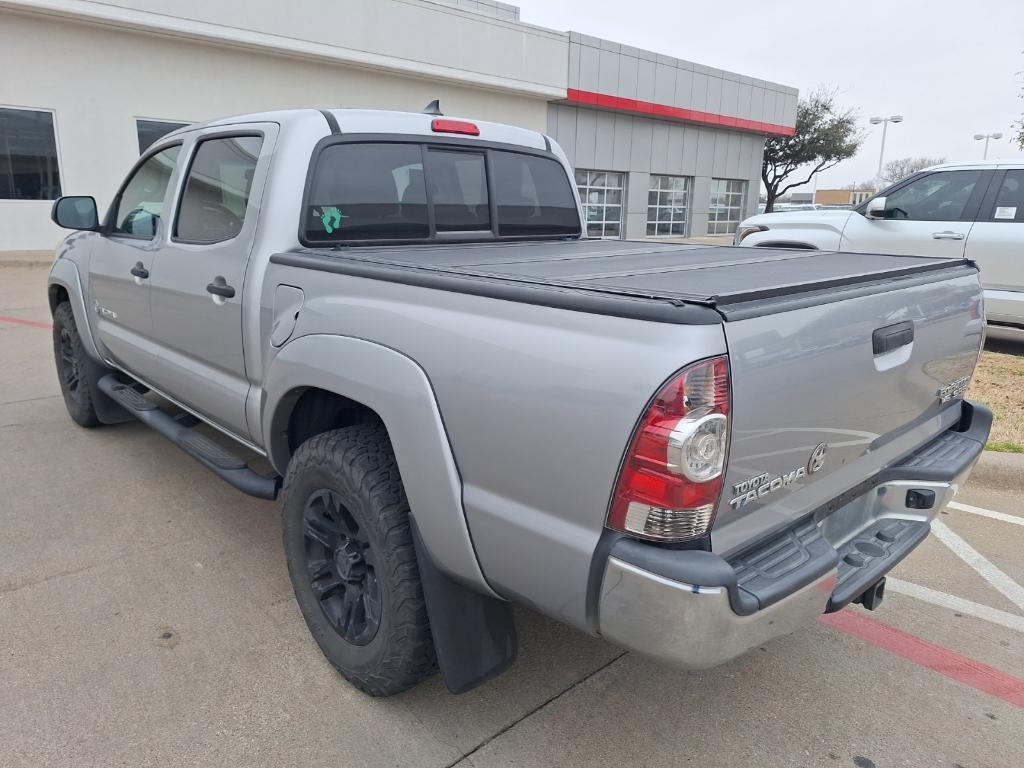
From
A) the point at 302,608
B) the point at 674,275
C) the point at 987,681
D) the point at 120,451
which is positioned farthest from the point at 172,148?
the point at 987,681

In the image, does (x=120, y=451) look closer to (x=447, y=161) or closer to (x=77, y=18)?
(x=447, y=161)

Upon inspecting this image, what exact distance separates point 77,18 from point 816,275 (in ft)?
56.0

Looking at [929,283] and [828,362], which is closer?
[828,362]

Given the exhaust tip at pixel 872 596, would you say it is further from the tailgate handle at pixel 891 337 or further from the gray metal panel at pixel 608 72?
the gray metal panel at pixel 608 72

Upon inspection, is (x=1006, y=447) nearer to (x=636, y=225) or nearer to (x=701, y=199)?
(x=636, y=225)

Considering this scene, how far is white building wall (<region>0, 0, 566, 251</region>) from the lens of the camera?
1488cm

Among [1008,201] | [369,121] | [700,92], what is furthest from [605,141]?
[369,121]

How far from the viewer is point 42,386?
20.9ft

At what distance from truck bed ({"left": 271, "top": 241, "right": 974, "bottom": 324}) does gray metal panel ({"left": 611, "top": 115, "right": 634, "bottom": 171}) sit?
24.1 meters

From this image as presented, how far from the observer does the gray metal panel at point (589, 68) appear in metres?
23.7

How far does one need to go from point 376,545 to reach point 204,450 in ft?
4.91

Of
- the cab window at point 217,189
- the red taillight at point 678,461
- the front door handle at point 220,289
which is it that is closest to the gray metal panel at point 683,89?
the cab window at point 217,189

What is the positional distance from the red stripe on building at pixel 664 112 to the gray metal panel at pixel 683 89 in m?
0.22

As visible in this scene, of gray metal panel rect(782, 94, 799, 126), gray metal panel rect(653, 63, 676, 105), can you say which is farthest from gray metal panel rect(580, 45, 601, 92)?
gray metal panel rect(782, 94, 799, 126)
